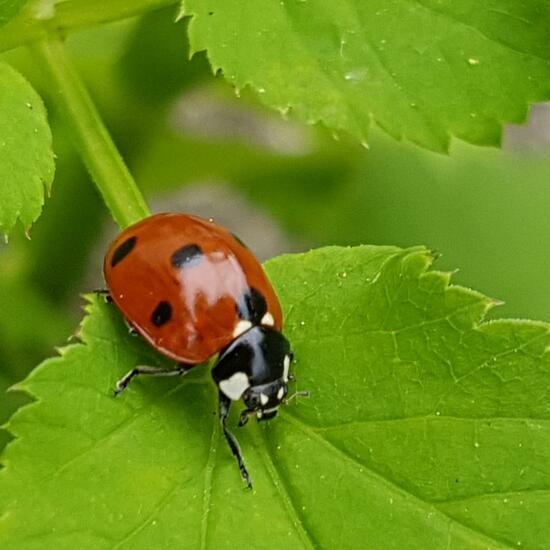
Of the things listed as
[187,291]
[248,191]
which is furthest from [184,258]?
[248,191]

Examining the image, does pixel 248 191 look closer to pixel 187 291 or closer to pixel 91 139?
pixel 91 139

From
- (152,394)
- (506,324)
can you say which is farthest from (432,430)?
(152,394)

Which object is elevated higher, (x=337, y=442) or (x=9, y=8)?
(x=9, y=8)

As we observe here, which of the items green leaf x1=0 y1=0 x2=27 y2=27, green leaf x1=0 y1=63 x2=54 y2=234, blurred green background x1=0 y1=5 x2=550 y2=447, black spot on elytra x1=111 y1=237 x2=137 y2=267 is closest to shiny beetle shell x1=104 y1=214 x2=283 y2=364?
black spot on elytra x1=111 y1=237 x2=137 y2=267

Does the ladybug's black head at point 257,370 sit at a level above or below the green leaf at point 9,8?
below

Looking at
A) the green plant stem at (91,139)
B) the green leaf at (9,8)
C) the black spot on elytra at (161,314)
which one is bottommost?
the black spot on elytra at (161,314)

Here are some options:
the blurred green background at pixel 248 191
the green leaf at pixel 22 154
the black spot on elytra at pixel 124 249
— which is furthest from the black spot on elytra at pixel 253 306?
the blurred green background at pixel 248 191

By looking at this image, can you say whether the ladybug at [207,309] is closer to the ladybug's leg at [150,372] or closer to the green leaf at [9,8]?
the ladybug's leg at [150,372]

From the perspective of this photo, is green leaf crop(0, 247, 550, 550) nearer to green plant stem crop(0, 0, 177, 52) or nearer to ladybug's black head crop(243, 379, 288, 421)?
ladybug's black head crop(243, 379, 288, 421)
